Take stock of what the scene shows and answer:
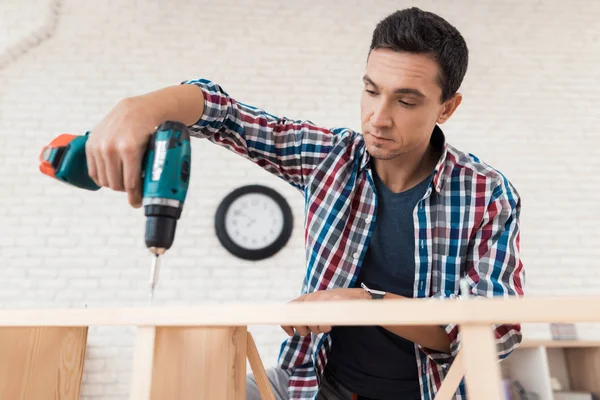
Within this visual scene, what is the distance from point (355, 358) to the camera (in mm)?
1124

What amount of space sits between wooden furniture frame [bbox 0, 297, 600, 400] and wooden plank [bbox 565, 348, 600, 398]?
2.48 m

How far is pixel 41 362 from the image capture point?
0.92 meters

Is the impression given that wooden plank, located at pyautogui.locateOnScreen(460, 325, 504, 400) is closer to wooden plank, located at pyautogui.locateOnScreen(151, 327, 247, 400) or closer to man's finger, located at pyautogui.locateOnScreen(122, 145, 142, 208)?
wooden plank, located at pyautogui.locateOnScreen(151, 327, 247, 400)

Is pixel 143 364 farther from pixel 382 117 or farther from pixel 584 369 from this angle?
pixel 584 369

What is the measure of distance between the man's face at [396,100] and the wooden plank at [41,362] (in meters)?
0.80

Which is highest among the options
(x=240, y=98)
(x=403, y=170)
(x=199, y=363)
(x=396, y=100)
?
(x=240, y=98)

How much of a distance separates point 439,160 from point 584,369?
7.85 feet

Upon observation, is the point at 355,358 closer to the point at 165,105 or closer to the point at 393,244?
the point at 393,244

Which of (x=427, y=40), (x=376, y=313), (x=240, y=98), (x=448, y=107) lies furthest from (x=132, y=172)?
(x=240, y=98)

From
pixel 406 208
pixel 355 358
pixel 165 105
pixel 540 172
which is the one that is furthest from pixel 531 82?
pixel 165 105

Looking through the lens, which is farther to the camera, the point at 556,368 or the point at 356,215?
the point at 556,368

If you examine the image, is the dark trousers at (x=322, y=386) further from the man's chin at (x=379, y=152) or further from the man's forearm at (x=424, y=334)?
the man's chin at (x=379, y=152)

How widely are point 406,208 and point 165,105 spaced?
2.08 feet

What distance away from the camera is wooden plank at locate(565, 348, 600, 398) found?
2.67 meters
